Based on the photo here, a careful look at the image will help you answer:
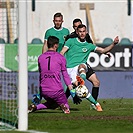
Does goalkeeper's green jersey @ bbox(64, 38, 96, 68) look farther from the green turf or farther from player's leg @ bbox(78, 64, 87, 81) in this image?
the green turf

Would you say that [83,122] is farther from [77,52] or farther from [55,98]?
[77,52]

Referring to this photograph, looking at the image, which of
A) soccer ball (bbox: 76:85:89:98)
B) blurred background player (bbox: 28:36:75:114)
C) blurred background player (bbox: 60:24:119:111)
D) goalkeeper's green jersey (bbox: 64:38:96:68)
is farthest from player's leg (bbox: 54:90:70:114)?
goalkeeper's green jersey (bbox: 64:38:96:68)

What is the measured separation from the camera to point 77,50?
593 inches

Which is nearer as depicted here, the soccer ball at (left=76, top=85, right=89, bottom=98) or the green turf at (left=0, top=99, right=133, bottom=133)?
the green turf at (left=0, top=99, right=133, bottom=133)

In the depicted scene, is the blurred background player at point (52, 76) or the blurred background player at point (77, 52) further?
the blurred background player at point (77, 52)

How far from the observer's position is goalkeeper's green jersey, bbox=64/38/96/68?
15.0 meters

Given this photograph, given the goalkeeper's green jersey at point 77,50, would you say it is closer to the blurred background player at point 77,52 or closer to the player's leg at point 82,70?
the blurred background player at point 77,52

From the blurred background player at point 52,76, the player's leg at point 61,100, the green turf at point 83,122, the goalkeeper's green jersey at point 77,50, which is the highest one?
the goalkeeper's green jersey at point 77,50

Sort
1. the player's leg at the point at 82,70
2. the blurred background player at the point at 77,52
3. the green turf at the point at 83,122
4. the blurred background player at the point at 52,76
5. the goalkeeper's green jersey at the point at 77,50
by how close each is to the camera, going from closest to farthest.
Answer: the green turf at the point at 83,122, the blurred background player at the point at 52,76, the player's leg at the point at 82,70, the blurred background player at the point at 77,52, the goalkeeper's green jersey at the point at 77,50

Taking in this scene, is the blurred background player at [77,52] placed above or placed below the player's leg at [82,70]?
above

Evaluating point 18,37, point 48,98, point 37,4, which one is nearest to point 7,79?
point 48,98

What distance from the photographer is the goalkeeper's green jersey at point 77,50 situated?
49.1 feet

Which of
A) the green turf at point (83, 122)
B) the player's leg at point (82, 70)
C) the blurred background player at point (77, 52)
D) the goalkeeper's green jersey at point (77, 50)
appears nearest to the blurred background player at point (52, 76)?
the green turf at point (83, 122)

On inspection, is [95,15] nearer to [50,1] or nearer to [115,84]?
[50,1]
